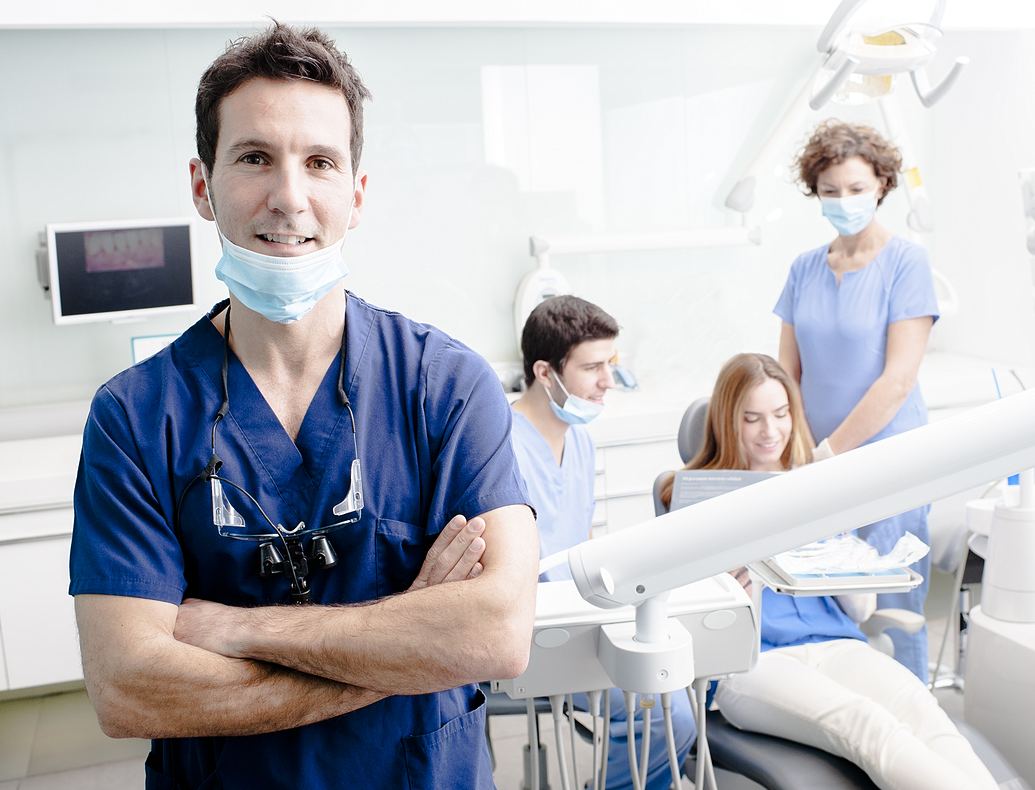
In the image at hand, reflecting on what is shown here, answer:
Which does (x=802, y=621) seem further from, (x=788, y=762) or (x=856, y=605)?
(x=788, y=762)

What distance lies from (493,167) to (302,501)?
2.49 metres

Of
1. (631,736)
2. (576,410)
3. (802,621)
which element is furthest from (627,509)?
(631,736)

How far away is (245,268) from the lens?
1132 millimetres

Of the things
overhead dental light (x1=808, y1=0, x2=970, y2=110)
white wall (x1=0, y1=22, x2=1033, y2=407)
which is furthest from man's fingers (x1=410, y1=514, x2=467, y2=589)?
white wall (x1=0, y1=22, x2=1033, y2=407)

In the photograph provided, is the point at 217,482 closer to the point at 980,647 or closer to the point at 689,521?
the point at 689,521

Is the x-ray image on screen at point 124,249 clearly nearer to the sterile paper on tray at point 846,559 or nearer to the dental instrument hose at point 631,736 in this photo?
the sterile paper on tray at point 846,559

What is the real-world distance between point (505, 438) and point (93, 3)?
85.9 inches

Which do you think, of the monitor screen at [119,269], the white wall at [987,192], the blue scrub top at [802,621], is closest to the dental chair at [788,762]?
the blue scrub top at [802,621]

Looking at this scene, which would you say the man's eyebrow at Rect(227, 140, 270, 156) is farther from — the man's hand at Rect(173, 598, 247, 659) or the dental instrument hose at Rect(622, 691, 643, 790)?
the dental instrument hose at Rect(622, 691, 643, 790)

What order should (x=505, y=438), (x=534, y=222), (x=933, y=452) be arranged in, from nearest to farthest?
(x=933, y=452) < (x=505, y=438) < (x=534, y=222)

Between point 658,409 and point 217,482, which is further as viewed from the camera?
point 658,409

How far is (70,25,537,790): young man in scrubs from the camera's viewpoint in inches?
41.1

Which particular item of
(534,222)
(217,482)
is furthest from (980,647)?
(534,222)

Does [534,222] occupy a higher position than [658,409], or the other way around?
[534,222]
